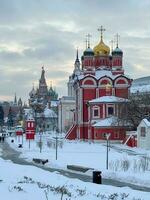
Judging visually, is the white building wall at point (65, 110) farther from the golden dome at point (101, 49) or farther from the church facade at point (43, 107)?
the golden dome at point (101, 49)

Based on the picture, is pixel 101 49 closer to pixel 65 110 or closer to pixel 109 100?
pixel 109 100

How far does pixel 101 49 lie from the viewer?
90688mm

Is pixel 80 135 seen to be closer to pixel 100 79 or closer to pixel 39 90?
pixel 100 79

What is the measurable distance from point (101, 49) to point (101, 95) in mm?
10147

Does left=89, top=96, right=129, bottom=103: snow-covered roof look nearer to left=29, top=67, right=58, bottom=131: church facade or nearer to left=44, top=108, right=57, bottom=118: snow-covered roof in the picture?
left=29, top=67, right=58, bottom=131: church facade

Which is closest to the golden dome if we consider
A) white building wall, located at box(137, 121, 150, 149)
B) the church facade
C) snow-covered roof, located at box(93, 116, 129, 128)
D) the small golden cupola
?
the small golden cupola

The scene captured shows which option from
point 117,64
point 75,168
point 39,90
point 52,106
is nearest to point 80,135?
point 117,64

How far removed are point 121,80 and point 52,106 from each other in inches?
3795

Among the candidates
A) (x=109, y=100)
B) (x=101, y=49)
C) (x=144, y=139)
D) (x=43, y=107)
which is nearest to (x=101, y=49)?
(x=101, y=49)

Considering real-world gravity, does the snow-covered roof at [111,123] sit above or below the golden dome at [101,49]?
below

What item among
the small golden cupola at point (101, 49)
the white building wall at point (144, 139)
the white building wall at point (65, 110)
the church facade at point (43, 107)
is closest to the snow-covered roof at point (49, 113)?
the church facade at point (43, 107)

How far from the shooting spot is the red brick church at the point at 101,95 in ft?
251

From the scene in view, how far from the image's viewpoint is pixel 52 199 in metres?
13.9

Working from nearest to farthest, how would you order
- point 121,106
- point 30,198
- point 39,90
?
point 30,198
point 121,106
point 39,90
